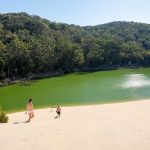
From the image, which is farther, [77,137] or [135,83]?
[135,83]

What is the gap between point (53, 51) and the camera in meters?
82.4

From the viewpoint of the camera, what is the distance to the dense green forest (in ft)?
237

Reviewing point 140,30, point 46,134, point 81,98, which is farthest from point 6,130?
point 140,30

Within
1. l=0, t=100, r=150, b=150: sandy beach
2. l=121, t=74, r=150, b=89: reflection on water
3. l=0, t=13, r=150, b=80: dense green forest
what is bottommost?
l=121, t=74, r=150, b=89: reflection on water

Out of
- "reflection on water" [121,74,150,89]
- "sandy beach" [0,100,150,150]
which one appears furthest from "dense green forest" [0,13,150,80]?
"sandy beach" [0,100,150,150]

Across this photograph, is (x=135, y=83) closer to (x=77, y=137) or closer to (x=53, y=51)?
(x=53, y=51)

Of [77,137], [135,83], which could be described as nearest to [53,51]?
[135,83]

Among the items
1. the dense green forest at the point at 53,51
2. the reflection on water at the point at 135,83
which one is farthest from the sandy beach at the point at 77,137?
the dense green forest at the point at 53,51

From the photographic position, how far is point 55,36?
328ft

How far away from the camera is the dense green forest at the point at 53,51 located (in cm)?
7214

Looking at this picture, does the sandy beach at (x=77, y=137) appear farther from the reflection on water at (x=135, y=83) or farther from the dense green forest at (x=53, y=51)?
the dense green forest at (x=53, y=51)

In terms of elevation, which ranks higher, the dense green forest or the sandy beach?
the dense green forest

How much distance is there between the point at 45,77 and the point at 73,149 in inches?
2457

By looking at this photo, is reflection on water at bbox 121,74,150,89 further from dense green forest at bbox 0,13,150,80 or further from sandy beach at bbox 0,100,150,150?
sandy beach at bbox 0,100,150,150
